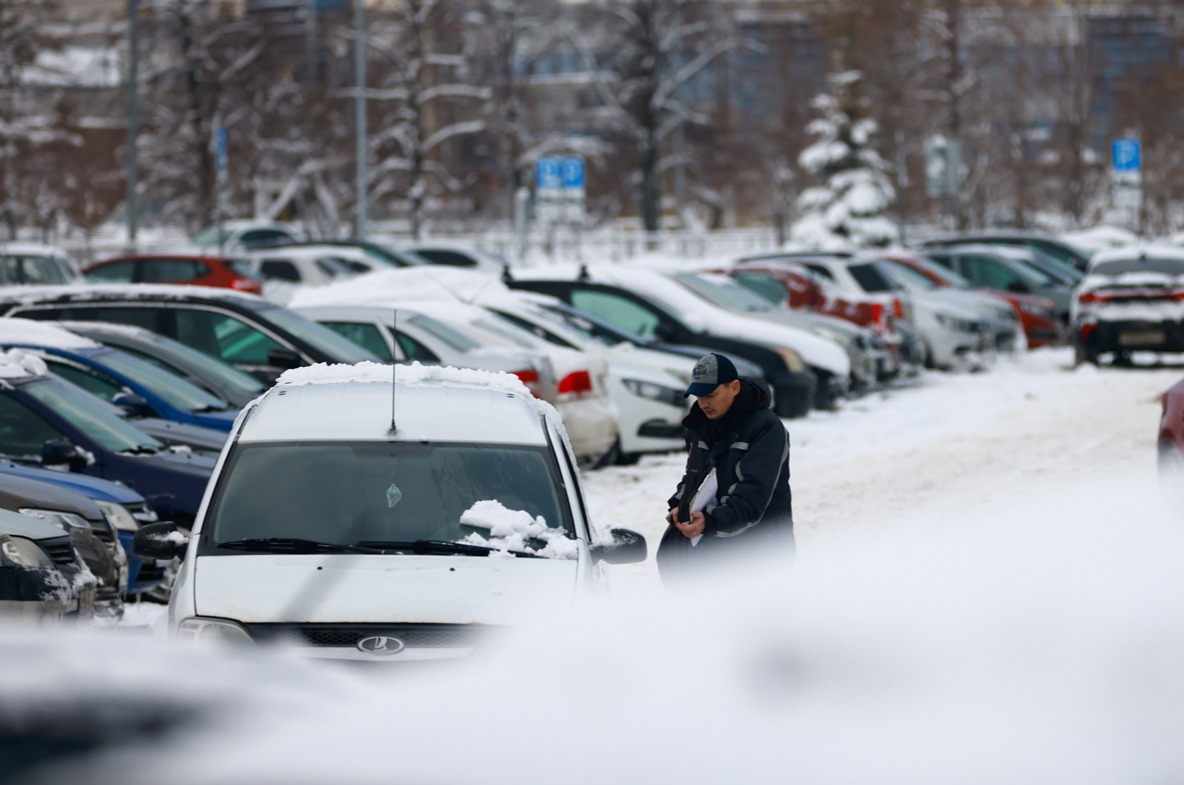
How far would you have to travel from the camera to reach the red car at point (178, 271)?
2373 cm

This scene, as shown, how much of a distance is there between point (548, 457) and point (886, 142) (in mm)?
51085

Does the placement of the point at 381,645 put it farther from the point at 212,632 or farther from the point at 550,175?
the point at 550,175

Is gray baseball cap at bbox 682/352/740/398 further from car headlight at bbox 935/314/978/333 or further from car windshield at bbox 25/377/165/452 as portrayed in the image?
car headlight at bbox 935/314/978/333

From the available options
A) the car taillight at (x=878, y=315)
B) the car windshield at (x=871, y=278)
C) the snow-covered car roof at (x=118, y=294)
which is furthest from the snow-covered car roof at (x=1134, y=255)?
the snow-covered car roof at (x=118, y=294)

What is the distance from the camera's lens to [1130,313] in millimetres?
Answer: 23109

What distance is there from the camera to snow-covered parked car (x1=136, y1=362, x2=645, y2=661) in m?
5.35

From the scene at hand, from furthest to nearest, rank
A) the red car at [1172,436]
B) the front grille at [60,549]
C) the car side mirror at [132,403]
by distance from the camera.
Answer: the car side mirror at [132,403]
the red car at [1172,436]
the front grille at [60,549]

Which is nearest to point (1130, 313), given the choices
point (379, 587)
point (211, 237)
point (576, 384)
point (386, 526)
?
point (576, 384)

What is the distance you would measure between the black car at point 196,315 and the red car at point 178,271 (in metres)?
9.69

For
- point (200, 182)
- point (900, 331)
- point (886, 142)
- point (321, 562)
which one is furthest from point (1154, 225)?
point (321, 562)

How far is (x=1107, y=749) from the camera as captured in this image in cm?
303

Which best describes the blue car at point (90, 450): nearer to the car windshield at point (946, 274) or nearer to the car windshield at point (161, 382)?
the car windshield at point (161, 382)

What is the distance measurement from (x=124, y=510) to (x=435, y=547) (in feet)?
10.7

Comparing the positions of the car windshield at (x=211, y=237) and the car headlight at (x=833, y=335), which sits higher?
the car windshield at (x=211, y=237)
